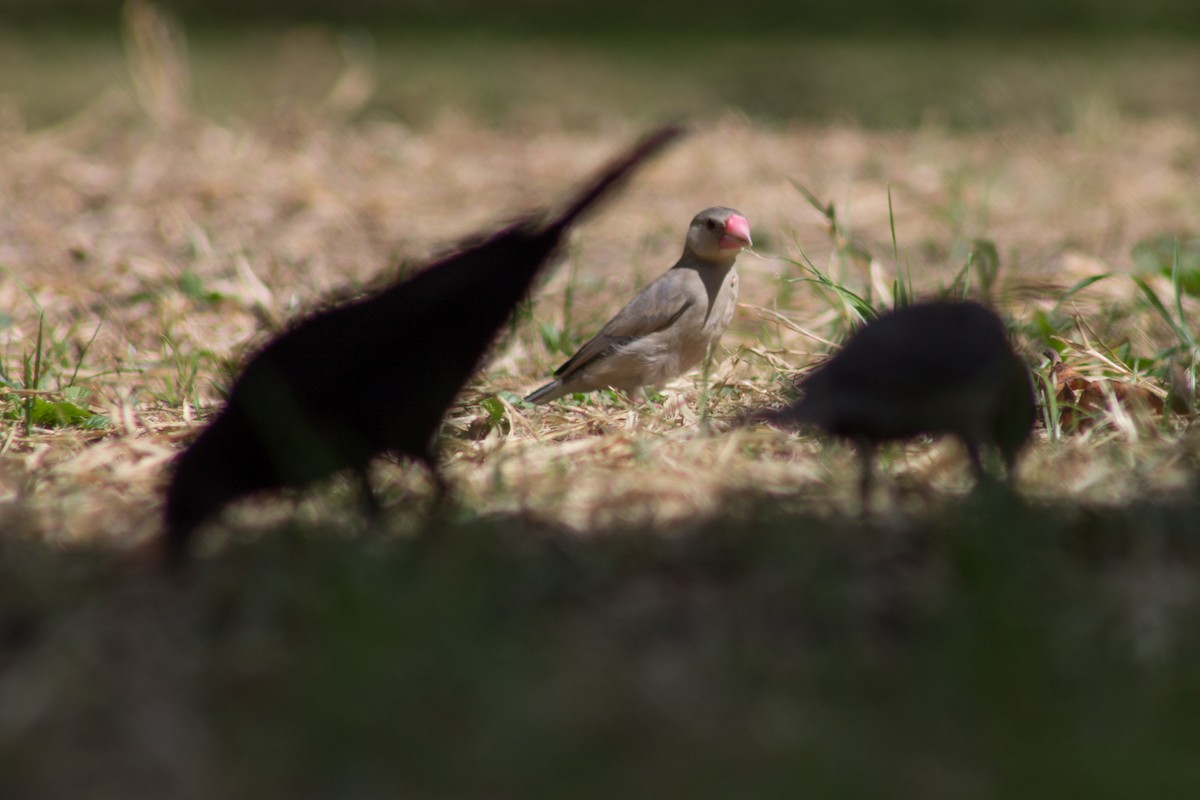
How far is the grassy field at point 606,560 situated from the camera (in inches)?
69.1

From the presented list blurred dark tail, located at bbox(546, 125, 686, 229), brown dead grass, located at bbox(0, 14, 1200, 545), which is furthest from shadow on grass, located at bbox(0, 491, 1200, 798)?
blurred dark tail, located at bbox(546, 125, 686, 229)

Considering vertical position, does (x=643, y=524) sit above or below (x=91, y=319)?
below

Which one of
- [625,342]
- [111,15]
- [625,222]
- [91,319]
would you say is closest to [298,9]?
[111,15]

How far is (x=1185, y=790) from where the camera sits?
5.24ft

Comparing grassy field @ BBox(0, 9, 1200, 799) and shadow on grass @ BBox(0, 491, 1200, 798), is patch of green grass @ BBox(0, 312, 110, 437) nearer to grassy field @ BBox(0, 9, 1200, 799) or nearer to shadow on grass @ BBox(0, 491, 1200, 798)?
grassy field @ BBox(0, 9, 1200, 799)

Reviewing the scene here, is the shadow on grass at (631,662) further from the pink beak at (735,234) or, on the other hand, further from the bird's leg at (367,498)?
the pink beak at (735,234)

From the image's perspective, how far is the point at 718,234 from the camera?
3842 mm

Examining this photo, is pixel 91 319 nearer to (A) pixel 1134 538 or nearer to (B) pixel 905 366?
(B) pixel 905 366

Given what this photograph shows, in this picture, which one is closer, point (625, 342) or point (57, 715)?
point (57, 715)

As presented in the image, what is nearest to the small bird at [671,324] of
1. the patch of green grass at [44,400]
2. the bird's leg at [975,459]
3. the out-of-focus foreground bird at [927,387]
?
the out-of-focus foreground bird at [927,387]

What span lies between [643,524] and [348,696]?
804 mm

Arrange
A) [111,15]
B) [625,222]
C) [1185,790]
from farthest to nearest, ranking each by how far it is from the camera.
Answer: [111,15] → [625,222] → [1185,790]

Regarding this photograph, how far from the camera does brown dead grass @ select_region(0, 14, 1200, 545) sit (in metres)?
2.75

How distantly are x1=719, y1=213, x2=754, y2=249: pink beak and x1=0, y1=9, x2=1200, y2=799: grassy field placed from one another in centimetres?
26
